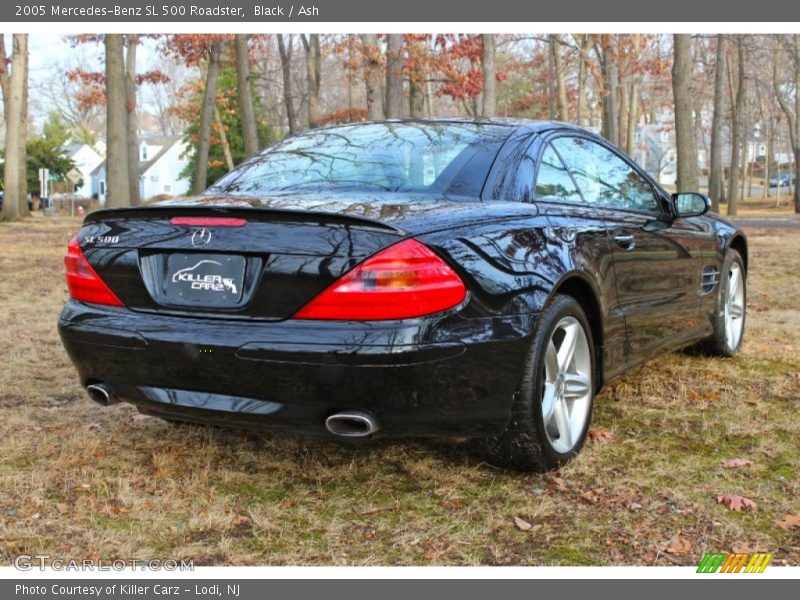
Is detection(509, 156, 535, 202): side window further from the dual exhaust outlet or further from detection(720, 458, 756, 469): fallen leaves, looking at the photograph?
detection(720, 458, 756, 469): fallen leaves

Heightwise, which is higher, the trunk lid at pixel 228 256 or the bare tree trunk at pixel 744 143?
the bare tree trunk at pixel 744 143

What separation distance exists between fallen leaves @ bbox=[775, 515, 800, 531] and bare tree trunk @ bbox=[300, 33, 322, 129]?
22.4 meters

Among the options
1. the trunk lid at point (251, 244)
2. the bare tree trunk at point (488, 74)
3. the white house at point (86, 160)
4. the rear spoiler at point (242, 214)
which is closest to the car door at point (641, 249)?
the trunk lid at point (251, 244)

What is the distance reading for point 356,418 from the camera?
2785mm

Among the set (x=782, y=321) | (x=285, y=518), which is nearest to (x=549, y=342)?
(x=285, y=518)

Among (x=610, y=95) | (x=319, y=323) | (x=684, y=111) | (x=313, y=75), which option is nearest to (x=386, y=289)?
(x=319, y=323)

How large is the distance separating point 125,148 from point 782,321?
13.1 meters

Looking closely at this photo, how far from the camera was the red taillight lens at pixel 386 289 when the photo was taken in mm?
2721

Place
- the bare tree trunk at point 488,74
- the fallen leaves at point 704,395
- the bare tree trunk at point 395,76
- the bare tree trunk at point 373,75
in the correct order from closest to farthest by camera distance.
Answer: the fallen leaves at point 704,395
the bare tree trunk at point 373,75
the bare tree trunk at point 395,76
the bare tree trunk at point 488,74

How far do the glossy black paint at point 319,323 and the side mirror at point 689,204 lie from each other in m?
1.59

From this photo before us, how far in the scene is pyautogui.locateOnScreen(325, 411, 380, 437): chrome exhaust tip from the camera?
2.79 metres

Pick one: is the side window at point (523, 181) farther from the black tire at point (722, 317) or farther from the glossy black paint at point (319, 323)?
the black tire at point (722, 317)

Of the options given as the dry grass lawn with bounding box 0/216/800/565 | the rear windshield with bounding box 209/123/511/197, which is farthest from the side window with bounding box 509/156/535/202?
the dry grass lawn with bounding box 0/216/800/565

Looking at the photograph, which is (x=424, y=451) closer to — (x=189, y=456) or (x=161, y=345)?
(x=189, y=456)
